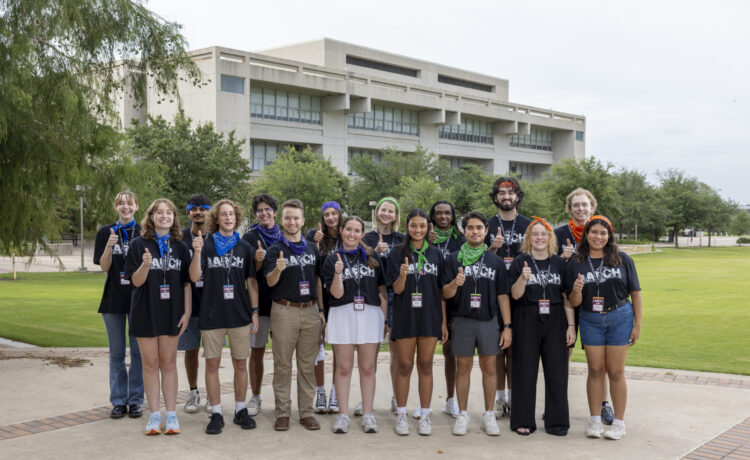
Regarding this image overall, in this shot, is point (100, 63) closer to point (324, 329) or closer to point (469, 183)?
point (324, 329)

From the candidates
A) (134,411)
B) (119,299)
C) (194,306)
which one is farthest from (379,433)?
(119,299)

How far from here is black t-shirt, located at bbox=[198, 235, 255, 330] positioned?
20.7 feet

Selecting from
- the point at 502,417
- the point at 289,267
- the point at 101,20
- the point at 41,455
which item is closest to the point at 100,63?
the point at 101,20

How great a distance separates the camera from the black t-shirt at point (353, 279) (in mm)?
6320

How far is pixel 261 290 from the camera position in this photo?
6762 mm

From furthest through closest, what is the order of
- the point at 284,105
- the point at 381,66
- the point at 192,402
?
the point at 381,66 < the point at 284,105 < the point at 192,402

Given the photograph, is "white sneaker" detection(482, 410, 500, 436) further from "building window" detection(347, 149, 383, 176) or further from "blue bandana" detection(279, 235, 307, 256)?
"building window" detection(347, 149, 383, 176)

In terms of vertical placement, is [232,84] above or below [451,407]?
above

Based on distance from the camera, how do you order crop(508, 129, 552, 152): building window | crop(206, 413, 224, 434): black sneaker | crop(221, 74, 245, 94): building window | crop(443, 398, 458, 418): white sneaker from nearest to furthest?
crop(206, 413, 224, 434): black sneaker < crop(443, 398, 458, 418): white sneaker < crop(221, 74, 245, 94): building window < crop(508, 129, 552, 152): building window

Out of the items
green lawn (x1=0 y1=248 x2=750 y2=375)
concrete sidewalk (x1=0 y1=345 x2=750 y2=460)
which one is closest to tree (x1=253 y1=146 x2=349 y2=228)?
green lawn (x1=0 y1=248 x2=750 y2=375)

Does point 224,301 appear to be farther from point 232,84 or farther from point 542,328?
point 232,84

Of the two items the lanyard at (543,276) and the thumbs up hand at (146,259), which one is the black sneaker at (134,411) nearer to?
the thumbs up hand at (146,259)

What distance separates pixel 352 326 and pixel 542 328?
5.77 feet

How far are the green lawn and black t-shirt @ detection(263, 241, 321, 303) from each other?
5588mm
